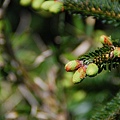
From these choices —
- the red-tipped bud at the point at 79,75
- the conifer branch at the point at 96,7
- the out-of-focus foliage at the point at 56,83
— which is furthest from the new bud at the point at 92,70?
the out-of-focus foliage at the point at 56,83

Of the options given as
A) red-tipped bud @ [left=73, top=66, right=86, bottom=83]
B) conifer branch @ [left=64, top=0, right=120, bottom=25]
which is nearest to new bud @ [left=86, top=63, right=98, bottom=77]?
red-tipped bud @ [left=73, top=66, right=86, bottom=83]

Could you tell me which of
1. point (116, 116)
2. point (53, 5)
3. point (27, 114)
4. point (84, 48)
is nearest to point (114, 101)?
→ point (116, 116)

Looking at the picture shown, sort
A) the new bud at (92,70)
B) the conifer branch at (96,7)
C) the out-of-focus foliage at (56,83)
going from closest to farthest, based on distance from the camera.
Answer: the new bud at (92,70) → the conifer branch at (96,7) → the out-of-focus foliage at (56,83)

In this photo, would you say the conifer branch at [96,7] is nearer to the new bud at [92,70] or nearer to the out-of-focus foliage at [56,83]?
the new bud at [92,70]

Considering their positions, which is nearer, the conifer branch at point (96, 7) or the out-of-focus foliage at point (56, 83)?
the conifer branch at point (96, 7)

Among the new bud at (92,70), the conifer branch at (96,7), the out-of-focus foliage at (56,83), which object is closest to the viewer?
the new bud at (92,70)

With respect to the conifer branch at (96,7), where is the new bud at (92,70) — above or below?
below

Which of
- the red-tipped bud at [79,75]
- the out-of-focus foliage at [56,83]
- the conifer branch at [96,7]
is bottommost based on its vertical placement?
the out-of-focus foliage at [56,83]

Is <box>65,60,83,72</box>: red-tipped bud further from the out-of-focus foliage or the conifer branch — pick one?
the out-of-focus foliage

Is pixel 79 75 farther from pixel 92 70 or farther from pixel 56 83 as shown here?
pixel 56 83
